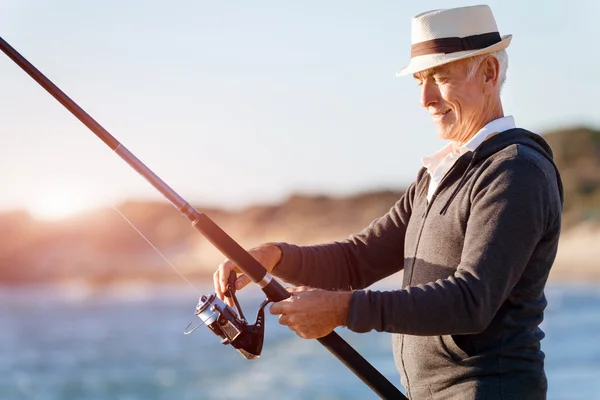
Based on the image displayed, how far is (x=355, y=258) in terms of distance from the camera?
8.42ft

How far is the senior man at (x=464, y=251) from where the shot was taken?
1951mm

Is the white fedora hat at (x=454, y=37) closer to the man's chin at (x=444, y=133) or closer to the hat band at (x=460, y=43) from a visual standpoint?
the hat band at (x=460, y=43)

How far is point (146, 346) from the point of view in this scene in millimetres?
17062

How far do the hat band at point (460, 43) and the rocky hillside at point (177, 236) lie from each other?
32.3m

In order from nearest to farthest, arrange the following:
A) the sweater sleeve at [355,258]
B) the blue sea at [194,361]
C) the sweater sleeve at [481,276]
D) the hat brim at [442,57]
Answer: the sweater sleeve at [481,276] < the hat brim at [442,57] < the sweater sleeve at [355,258] < the blue sea at [194,361]

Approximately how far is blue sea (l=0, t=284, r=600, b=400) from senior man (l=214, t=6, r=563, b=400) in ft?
29.4

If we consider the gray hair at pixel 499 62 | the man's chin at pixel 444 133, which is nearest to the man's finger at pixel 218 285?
the man's chin at pixel 444 133

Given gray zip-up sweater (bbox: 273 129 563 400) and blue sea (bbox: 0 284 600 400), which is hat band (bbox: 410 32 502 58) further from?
blue sea (bbox: 0 284 600 400)

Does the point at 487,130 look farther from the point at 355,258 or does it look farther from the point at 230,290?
the point at 230,290

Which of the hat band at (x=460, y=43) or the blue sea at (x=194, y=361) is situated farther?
the blue sea at (x=194, y=361)

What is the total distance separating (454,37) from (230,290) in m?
0.77

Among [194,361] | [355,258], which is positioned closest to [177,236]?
[194,361]

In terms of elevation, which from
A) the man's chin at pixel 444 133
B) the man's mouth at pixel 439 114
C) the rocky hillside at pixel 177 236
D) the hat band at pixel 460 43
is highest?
the hat band at pixel 460 43

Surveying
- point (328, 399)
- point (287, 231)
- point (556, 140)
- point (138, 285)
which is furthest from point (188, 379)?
point (556, 140)
